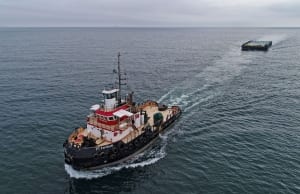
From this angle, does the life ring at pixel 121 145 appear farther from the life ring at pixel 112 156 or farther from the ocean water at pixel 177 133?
the ocean water at pixel 177 133

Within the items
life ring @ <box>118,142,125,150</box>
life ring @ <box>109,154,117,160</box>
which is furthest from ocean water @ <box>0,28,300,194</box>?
life ring @ <box>118,142,125,150</box>

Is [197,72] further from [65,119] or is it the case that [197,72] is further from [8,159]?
[8,159]

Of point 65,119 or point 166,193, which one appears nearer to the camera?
point 166,193

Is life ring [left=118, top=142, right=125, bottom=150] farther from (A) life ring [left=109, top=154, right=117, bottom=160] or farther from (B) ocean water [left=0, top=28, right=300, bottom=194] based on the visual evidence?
(B) ocean water [left=0, top=28, right=300, bottom=194]

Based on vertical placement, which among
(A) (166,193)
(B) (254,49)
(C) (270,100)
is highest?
(B) (254,49)

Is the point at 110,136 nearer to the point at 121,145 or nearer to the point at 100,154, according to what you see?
the point at 121,145

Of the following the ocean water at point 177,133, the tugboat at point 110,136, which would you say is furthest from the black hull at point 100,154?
the ocean water at point 177,133

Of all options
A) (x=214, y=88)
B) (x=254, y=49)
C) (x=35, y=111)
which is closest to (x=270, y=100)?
(x=214, y=88)
